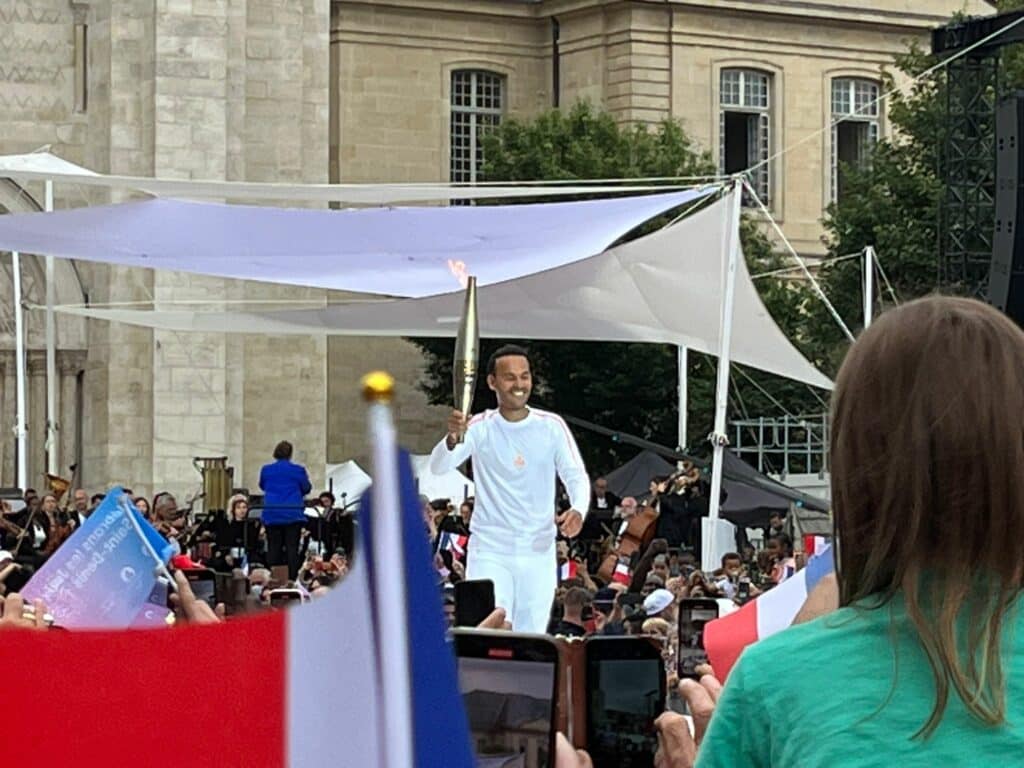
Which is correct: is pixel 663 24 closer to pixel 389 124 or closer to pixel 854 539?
pixel 389 124

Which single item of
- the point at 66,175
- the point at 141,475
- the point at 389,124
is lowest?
the point at 141,475

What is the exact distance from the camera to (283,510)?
88.5 feet

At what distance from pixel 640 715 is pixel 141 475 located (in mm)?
34525

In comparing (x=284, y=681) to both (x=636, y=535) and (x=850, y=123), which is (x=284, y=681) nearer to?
(x=636, y=535)

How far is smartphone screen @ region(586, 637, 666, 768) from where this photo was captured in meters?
4.80

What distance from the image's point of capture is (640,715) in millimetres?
4848

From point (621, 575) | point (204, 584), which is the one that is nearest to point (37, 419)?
point (621, 575)

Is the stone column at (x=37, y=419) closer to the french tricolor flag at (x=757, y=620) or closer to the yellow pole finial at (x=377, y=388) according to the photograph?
the french tricolor flag at (x=757, y=620)

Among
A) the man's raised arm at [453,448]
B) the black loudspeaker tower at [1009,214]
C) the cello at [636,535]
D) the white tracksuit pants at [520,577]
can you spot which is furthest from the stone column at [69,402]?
the man's raised arm at [453,448]

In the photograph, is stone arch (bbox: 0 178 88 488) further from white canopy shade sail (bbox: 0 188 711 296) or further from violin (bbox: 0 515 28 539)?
white canopy shade sail (bbox: 0 188 711 296)

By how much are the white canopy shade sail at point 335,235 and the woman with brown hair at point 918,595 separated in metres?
13.8

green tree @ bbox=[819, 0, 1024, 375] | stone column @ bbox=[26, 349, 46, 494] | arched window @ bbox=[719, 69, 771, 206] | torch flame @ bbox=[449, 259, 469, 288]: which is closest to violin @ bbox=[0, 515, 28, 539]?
torch flame @ bbox=[449, 259, 469, 288]

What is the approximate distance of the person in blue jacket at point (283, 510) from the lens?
88.4 ft

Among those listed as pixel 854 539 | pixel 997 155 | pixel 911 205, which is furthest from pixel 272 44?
pixel 854 539
